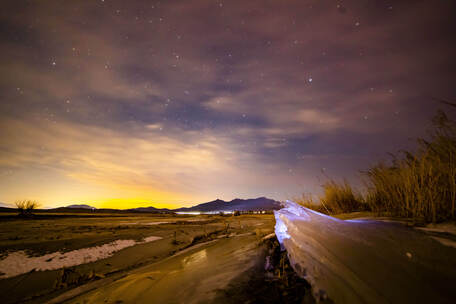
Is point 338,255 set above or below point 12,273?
above

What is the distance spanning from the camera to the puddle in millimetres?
3023

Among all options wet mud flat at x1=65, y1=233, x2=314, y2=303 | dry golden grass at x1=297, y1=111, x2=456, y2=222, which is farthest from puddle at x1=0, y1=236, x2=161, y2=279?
dry golden grass at x1=297, y1=111, x2=456, y2=222

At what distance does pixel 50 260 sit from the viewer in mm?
3438

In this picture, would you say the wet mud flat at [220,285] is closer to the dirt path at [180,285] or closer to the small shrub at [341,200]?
the dirt path at [180,285]

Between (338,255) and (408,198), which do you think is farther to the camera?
(408,198)

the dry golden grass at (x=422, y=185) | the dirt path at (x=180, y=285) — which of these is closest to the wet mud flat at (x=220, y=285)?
the dirt path at (x=180, y=285)

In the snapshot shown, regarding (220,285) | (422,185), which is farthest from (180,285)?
(422,185)

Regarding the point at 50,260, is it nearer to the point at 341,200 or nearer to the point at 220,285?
the point at 220,285

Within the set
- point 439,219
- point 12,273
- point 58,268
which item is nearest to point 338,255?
point 439,219

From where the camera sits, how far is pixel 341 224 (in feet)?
6.34

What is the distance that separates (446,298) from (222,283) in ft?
4.42

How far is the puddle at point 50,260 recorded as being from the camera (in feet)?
9.92

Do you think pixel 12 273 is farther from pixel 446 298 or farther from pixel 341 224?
pixel 446 298

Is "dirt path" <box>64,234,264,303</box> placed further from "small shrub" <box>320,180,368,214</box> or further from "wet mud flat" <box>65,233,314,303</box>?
"small shrub" <box>320,180,368,214</box>
